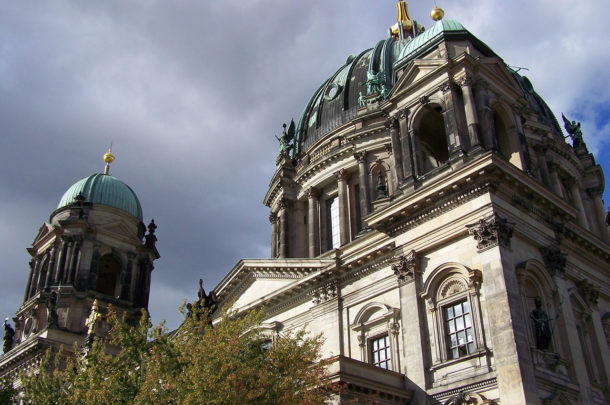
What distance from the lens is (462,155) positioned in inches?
825

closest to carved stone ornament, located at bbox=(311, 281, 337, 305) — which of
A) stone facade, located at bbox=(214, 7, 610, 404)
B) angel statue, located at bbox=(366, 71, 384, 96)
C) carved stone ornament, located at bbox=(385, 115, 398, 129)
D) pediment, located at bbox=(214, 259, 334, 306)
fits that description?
stone facade, located at bbox=(214, 7, 610, 404)

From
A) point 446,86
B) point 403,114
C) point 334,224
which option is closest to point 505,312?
point 446,86

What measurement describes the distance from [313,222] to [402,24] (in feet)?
66.4

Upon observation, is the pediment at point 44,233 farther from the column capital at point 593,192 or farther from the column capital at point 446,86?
the column capital at point 593,192

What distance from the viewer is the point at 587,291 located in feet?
72.8

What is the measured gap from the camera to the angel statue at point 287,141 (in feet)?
137

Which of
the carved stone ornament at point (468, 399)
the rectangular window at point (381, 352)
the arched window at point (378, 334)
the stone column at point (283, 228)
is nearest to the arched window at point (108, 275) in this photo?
the stone column at point (283, 228)

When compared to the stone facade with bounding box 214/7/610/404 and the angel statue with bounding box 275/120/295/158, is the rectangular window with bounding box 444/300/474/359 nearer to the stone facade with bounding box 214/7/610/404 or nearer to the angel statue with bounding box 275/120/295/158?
the stone facade with bounding box 214/7/610/404

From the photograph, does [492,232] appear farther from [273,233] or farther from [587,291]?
[273,233]

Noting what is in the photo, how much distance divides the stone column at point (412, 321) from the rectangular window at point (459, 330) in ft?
2.85

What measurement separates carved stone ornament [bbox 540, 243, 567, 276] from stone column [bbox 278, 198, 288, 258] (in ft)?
60.4

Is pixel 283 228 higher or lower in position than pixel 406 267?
higher

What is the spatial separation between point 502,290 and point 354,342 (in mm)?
7031

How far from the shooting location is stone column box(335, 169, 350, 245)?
33.5m
